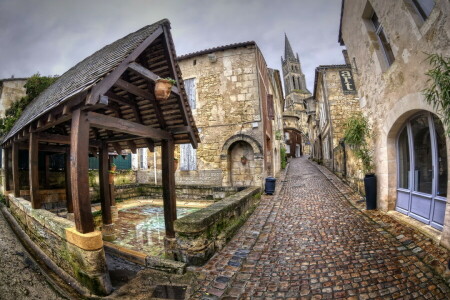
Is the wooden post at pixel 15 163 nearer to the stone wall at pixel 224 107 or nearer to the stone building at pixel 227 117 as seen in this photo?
the stone building at pixel 227 117

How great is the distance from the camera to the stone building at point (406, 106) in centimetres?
351

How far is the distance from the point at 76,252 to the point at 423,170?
6330 mm

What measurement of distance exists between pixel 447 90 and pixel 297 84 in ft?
207

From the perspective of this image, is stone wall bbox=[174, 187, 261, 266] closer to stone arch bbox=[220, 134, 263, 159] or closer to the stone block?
the stone block

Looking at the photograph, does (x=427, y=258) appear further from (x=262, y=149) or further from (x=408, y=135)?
(x=262, y=149)

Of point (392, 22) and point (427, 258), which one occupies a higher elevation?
point (392, 22)

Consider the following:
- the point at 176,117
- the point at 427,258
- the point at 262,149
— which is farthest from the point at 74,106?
the point at 262,149

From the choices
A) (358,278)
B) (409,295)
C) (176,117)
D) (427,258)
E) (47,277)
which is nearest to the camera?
(409,295)

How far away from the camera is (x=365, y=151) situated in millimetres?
6141

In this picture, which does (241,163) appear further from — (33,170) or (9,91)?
(9,91)

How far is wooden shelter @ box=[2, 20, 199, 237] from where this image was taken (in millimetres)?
2818

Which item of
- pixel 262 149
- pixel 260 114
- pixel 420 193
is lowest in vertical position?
pixel 420 193

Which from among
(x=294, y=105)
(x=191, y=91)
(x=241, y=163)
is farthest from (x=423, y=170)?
(x=294, y=105)

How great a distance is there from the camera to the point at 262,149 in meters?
9.32
